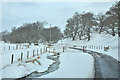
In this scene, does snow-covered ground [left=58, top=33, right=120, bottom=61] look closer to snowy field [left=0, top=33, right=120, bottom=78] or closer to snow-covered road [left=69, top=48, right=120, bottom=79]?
snowy field [left=0, top=33, right=120, bottom=78]

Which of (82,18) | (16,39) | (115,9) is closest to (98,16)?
(82,18)

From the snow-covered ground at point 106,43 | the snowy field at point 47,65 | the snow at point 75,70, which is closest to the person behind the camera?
the snow at point 75,70

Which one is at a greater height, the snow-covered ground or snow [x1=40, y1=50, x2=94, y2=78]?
the snow-covered ground

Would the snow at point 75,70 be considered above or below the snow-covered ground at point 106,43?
below

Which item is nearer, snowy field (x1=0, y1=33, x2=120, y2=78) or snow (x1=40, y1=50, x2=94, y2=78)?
snow (x1=40, y1=50, x2=94, y2=78)

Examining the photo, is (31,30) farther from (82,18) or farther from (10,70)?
(10,70)

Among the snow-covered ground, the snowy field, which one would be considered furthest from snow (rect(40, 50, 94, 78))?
the snow-covered ground

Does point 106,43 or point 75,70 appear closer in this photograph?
point 75,70

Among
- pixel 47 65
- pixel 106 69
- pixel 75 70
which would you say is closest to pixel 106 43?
pixel 47 65

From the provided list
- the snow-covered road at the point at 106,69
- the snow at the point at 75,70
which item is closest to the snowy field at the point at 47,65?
the snow at the point at 75,70

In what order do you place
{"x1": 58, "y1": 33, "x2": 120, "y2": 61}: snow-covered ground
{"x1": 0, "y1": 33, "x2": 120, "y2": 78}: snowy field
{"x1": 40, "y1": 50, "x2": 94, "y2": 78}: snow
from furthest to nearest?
{"x1": 58, "y1": 33, "x2": 120, "y2": 61}: snow-covered ground, {"x1": 0, "y1": 33, "x2": 120, "y2": 78}: snowy field, {"x1": 40, "y1": 50, "x2": 94, "y2": 78}: snow

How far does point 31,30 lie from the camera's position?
64.9 m

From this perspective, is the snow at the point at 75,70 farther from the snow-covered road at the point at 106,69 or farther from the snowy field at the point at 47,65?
the snow-covered road at the point at 106,69

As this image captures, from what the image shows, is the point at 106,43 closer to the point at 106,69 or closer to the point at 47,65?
the point at 47,65
